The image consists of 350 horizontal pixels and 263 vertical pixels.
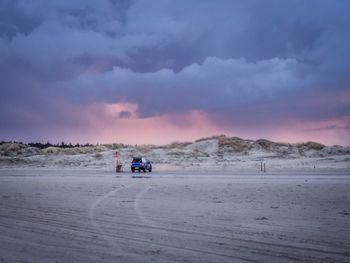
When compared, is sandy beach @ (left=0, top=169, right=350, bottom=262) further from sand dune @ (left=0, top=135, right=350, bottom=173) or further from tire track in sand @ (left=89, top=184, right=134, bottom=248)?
sand dune @ (left=0, top=135, right=350, bottom=173)

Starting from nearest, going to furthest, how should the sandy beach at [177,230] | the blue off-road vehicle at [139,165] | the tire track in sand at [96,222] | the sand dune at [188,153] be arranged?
the sandy beach at [177,230] → the tire track in sand at [96,222] → the blue off-road vehicle at [139,165] → the sand dune at [188,153]

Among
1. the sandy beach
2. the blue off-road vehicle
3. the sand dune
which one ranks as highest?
the sand dune

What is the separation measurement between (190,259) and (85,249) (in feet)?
6.88

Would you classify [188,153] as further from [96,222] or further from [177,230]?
[177,230]

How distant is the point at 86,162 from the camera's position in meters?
69.1

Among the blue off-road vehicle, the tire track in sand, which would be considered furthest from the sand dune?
the tire track in sand

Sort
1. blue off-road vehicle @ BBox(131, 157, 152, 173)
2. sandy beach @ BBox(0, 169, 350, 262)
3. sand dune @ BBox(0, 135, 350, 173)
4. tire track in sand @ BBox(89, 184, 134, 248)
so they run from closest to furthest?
sandy beach @ BBox(0, 169, 350, 262)
tire track in sand @ BBox(89, 184, 134, 248)
blue off-road vehicle @ BBox(131, 157, 152, 173)
sand dune @ BBox(0, 135, 350, 173)

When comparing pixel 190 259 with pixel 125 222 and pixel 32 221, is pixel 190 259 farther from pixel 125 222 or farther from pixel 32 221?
pixel 32 221

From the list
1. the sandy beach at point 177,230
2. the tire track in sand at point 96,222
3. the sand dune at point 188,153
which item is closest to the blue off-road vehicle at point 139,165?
the sand dune at point 188,153

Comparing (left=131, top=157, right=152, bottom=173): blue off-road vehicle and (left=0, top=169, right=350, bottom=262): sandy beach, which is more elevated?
(left=131, top=157, right=152, bottom=173): blue off-road vehicle

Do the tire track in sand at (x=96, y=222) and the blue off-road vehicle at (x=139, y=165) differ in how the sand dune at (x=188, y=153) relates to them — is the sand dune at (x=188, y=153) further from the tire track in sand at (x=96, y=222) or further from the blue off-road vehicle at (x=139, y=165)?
the tire track in sand at (x=96, y=222)

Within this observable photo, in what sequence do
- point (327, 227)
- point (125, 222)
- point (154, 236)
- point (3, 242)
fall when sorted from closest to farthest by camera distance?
point (3, 242) < point (154, 236) < point (327, 227) < point (125, 222)

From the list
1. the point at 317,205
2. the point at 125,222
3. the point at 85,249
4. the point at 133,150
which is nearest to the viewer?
the point at 85,249

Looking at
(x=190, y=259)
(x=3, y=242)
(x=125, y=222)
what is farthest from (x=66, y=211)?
(x=190, y=259)
